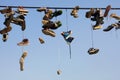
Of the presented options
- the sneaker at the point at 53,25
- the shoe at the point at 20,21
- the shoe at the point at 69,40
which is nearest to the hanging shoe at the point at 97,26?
the shoe at the point at 69,40

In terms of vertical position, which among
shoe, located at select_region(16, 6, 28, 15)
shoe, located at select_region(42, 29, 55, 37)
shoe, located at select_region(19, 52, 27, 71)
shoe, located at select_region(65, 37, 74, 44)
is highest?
shoe, located at select_region(16, 6, 28, 15)

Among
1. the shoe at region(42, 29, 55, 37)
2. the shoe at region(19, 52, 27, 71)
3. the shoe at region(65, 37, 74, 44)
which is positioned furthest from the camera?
the shoe at region(65, 37, 74, 44)

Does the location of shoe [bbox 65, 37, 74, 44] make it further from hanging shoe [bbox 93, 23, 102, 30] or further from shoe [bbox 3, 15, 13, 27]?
shoe [bbox 3, 15, 13, 27]

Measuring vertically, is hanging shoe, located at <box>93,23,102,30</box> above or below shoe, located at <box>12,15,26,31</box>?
below

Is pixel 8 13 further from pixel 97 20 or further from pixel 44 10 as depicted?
pixel 97 20

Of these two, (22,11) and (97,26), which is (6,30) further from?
(97,26)

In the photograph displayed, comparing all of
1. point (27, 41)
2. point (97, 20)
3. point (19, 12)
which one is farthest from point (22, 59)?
point (97, 20)

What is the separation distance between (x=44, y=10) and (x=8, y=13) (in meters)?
0.63

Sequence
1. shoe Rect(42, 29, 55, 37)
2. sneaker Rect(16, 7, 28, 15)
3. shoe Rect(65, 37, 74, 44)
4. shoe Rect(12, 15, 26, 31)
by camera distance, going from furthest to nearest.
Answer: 1. shoe Rect(65, 37, 74, 44)
2. shoe Rect(42, 29, 55, 37)
3. shoe Rect(12, 15, 26, 31)
4. sneaker Rect(16, 7, 28, 15)

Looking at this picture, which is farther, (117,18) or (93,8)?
(117,18)

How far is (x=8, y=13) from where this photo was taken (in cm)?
717

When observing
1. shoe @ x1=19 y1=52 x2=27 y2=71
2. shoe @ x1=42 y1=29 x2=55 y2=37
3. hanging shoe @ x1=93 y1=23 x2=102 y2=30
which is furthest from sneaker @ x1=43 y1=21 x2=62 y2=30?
hanging shoe @ x1=93 y1=23 x2=102 y2=30

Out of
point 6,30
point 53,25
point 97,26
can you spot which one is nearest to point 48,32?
point 53,25

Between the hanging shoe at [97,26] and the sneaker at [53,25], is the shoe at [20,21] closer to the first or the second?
the sneaker at [53,25]
